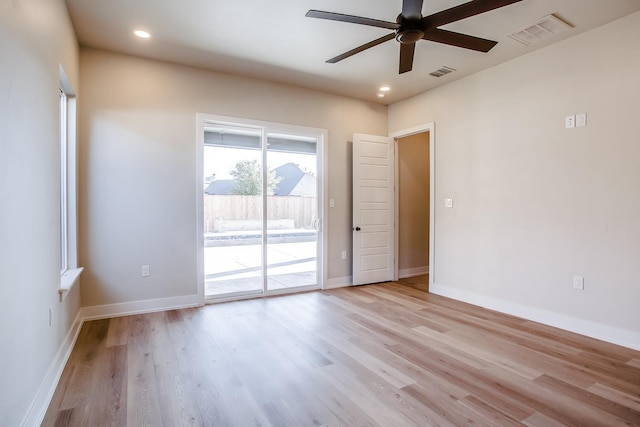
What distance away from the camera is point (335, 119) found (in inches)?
198

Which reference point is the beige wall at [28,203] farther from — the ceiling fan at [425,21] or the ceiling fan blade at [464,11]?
the ceiling fan blade at [464,11]

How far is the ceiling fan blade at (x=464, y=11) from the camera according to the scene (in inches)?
84.8

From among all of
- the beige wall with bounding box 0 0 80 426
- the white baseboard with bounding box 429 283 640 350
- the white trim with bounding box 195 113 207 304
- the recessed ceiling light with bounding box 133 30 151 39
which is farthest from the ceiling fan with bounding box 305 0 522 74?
the white baseboard with bounding box 429 283 640 350

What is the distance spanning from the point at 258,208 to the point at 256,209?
3cm

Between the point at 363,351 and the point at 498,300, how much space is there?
209cm

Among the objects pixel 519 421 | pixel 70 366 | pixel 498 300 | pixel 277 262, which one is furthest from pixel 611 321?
pixel 70 366

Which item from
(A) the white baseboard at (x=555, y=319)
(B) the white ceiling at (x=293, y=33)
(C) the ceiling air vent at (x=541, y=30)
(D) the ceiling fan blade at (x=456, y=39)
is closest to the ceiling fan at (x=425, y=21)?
(D) the ceiling fan blade at (x=456, y=39)

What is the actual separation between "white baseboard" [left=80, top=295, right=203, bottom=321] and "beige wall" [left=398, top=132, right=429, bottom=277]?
11.1 feet

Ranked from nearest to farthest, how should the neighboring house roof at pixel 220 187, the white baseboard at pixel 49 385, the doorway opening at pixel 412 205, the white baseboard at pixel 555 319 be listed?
the white baseboard at pixel 49 385 < the white baseboard at pixel 555 319 < the neighboring house roof at pixel 220 187 < the doorway opening at pixel 412 205

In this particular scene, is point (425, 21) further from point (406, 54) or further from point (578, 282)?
point (578, 282)

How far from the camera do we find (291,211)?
15.5 ft

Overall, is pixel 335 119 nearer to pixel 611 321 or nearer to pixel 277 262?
pixel 277 262

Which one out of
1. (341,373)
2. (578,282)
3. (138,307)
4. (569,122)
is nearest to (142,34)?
(138,307)

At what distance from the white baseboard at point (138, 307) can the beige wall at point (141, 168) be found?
0.05 metres
